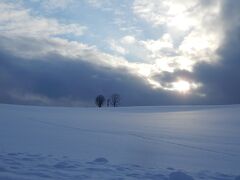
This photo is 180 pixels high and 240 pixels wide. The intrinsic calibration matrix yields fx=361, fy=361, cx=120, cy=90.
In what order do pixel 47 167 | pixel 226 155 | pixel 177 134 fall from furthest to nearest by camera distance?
pixel 177 134, pixel 226 155, pixel 47 167

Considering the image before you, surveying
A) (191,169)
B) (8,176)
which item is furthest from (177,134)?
(8,176)

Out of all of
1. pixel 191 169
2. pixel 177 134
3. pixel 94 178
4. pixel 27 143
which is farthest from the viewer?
pixel 177 134

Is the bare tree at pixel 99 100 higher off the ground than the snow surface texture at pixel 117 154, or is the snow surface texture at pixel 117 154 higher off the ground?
the bare tree at pixel 99 100

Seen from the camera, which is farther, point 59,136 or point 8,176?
point 59,136

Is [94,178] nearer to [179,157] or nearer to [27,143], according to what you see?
[179,157]

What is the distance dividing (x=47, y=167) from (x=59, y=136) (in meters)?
4.88

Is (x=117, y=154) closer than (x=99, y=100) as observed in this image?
Yes

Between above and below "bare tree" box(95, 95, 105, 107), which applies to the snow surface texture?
below

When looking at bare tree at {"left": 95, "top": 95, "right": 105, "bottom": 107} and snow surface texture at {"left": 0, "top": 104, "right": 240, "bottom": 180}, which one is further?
bare tree at {"left": 95, "top": 95, "right": 105, "bottom": 107}

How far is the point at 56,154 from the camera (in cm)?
818

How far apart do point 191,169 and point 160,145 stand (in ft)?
9.29

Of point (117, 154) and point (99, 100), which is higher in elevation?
point (99, 100)

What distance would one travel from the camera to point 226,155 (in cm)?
903

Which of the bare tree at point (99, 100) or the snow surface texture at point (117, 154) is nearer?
the snow surface texture at point (117, 154)
